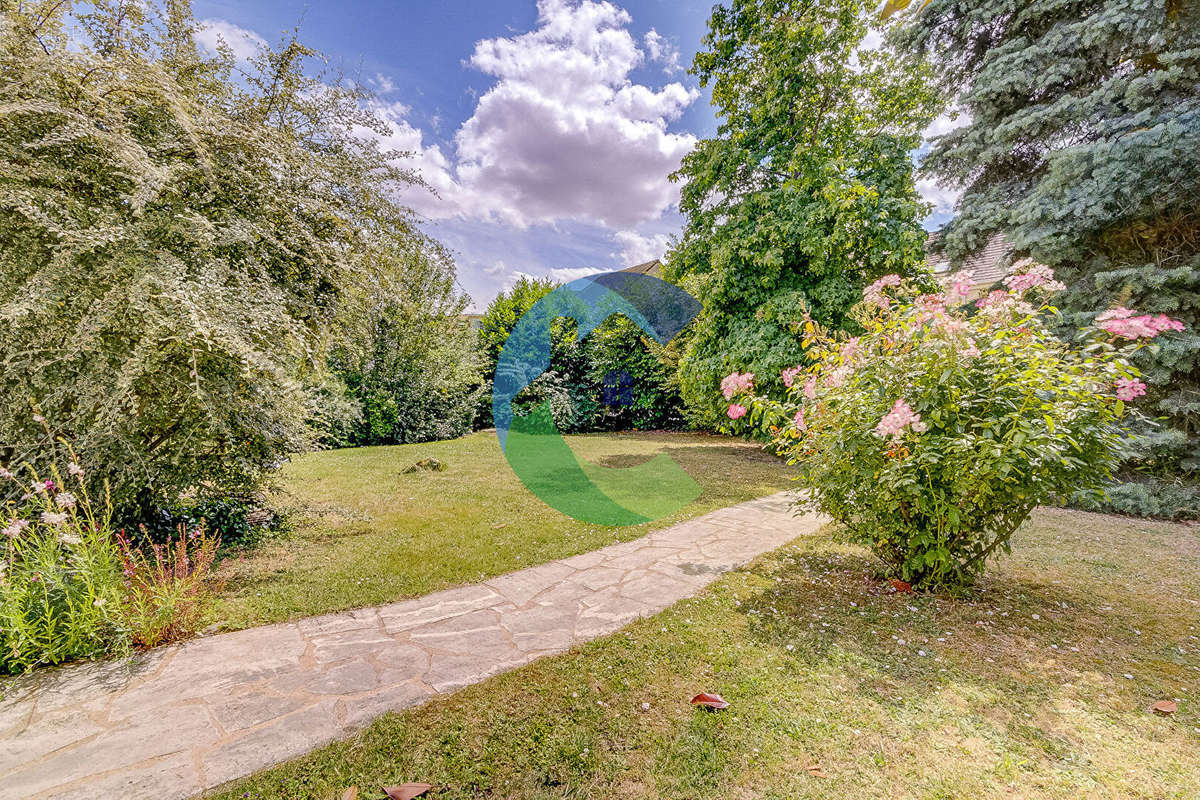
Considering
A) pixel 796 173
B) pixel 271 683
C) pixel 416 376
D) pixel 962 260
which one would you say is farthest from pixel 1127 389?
pixel 416 376

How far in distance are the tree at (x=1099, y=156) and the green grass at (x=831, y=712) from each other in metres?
4.42

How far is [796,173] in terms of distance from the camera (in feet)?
29.2

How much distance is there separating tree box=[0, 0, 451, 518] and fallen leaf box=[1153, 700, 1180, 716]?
488 centimetres

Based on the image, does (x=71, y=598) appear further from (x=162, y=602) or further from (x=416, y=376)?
(x=416, y=376)

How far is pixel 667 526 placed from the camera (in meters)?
4.97

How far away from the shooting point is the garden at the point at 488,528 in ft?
6.10

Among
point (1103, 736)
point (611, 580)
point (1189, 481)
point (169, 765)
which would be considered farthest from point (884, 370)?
point (1189, 481)

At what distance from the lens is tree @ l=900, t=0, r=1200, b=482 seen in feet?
18.5

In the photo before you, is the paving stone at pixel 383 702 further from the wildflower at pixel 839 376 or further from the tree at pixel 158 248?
the wildflower at pixel 839 376

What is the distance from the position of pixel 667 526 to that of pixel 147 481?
4.29 metres

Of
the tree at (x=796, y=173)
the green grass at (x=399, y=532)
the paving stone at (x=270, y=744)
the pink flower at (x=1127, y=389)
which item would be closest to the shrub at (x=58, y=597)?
the green grass at (x=399, y=532)

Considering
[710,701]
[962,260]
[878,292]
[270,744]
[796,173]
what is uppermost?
[796,173]

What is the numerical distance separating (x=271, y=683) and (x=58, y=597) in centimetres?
131

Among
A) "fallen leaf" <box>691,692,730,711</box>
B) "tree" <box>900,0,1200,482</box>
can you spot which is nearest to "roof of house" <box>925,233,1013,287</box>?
"tree" <box>900,0,1200,482</box>
